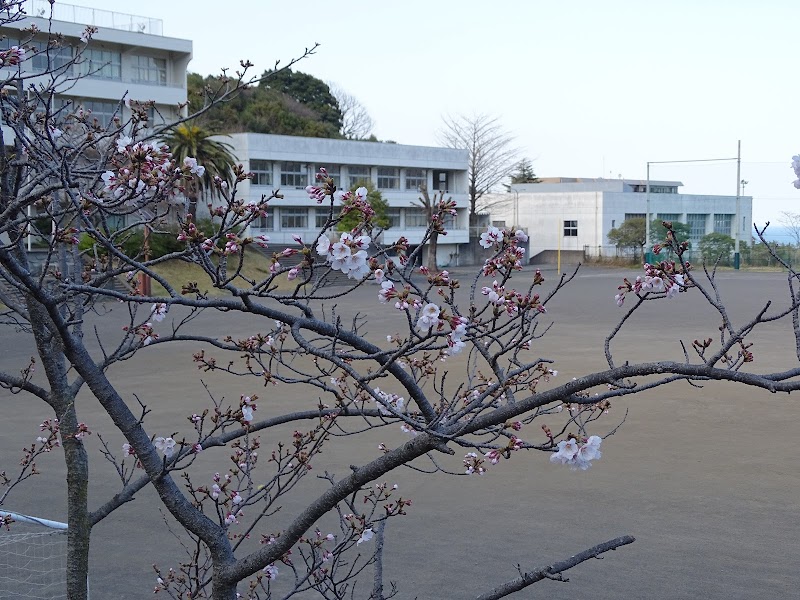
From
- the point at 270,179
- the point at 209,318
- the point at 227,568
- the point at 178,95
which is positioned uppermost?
the point at 178,95

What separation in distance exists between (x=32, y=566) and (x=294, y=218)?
118 ft

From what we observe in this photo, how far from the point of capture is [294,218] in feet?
139

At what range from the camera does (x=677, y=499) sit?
8305mm

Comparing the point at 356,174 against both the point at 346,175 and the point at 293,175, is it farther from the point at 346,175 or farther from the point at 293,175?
the point at 293,175

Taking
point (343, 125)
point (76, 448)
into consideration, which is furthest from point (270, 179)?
point (76, 448)

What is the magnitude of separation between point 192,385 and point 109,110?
79.6ft

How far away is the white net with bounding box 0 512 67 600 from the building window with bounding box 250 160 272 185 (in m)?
35.1

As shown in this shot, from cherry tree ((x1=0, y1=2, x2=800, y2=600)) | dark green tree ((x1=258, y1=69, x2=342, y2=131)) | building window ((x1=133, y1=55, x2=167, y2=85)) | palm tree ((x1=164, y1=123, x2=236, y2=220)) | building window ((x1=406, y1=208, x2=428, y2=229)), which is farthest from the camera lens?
dark green tree ((x1=258, y1=69, x2=342, y2=131))

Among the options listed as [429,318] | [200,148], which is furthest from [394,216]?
[429,318]

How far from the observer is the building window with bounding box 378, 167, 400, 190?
4734cm

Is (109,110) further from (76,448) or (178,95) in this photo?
(76,448)

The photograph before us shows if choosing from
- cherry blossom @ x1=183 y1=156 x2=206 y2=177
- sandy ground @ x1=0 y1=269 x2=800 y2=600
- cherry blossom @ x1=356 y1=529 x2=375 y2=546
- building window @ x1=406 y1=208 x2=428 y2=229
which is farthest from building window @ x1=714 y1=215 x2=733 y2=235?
cherry blossom @ x1=183 y1=156 x2=206 y2=177

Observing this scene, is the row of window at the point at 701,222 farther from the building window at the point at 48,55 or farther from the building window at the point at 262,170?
the building window at the point at 48,55

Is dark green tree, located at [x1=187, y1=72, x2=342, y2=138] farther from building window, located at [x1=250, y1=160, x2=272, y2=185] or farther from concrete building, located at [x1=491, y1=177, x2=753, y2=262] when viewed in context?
concrete building, located at [x1=491, y1=177, x2=753, y2=262]
